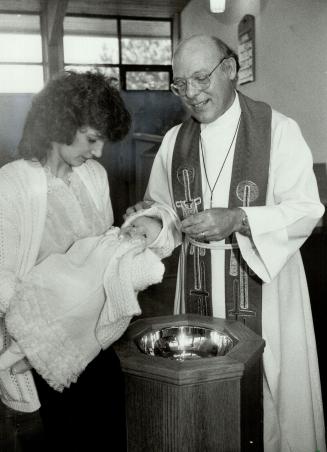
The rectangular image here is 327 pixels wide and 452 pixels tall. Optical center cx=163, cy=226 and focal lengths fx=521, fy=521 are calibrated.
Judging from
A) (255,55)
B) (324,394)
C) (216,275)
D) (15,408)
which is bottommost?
(324,394)

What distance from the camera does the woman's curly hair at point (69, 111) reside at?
1.67 m

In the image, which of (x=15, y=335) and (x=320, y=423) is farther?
(x=320, y=423)

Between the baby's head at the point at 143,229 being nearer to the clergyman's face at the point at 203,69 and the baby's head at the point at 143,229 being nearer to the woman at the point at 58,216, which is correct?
the woman at the point at 58,216

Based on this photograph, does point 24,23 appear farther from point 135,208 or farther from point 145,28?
point 135,208

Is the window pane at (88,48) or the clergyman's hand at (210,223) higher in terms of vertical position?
the window pane at (88,48)

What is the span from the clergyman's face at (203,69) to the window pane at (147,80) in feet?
21.9

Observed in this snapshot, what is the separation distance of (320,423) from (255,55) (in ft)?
14.1

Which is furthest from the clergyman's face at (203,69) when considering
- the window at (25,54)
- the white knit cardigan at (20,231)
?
the window at (25,54)

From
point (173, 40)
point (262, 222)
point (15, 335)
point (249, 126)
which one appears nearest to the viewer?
point (15, 335)

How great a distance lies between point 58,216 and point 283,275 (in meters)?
0.93

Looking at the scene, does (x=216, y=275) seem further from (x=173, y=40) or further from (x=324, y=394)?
(x=173, y=40)

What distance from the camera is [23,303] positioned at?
1.45 m

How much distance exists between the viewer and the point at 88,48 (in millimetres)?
8695

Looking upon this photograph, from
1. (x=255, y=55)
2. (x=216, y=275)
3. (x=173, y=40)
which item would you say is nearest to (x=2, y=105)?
(x=216, y=275)
